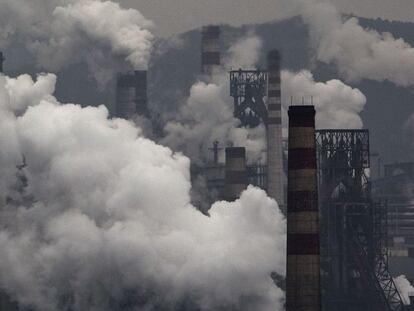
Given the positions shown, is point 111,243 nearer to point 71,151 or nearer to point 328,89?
point 71,151

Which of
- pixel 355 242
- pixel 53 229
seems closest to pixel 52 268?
pixel 53 229

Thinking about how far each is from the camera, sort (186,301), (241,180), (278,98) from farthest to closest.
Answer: (278,98)
(241,180)
(186,301)

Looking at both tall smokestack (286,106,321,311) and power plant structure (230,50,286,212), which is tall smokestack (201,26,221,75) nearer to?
power plant structure (230,50,286,212)

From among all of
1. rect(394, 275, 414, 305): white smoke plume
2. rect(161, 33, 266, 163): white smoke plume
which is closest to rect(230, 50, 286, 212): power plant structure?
rect(161, 33, 266, 163): white smoke plume

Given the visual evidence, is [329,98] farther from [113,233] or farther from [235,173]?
[113,233]

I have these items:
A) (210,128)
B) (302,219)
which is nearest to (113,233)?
(302,219)

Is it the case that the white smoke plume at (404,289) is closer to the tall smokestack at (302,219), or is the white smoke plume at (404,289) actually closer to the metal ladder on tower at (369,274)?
the metal ladder on tower at (369,274)
